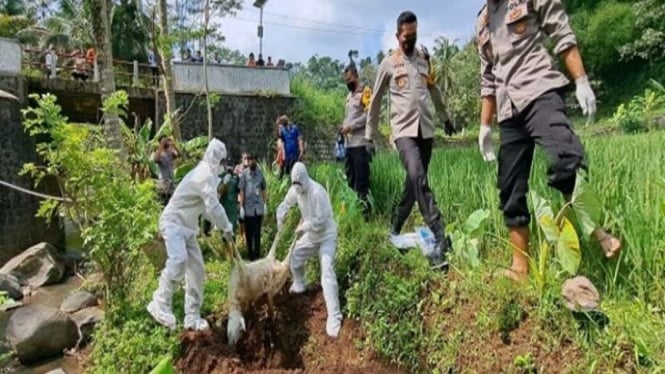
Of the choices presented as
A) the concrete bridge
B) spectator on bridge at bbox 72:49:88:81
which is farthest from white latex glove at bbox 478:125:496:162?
spectator on bridge at bbox 72:49:88:81

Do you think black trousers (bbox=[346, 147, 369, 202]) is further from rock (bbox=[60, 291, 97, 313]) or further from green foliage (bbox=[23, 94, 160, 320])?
rock (bbox=[60, 291, 97, 313])

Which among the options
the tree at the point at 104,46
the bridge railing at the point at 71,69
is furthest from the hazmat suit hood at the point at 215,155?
the bridge railing at the point at 71,69

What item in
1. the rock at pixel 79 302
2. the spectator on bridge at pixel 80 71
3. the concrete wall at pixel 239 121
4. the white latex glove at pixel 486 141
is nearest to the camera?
the white latex glove at pixel 486 141

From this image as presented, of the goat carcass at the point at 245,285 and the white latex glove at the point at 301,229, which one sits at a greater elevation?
the white latex glove at the point at 301,229

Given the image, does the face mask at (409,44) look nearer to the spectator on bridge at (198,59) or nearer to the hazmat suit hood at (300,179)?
the hazmat suit hood at (300,179)

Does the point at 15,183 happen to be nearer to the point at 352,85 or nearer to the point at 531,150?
the point at 352,85

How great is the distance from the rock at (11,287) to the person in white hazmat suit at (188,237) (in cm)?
456

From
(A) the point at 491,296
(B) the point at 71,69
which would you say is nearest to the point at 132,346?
(A) the point at 491,296

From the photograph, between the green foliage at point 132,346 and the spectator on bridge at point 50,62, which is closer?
the green foliage at point 132,346

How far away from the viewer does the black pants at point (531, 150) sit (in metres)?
2.84

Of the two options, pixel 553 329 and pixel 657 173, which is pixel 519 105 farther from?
pixel 553 329

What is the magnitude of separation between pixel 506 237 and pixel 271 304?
1869mm

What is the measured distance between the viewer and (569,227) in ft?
9.32

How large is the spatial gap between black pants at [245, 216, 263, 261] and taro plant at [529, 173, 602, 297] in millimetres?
4286
